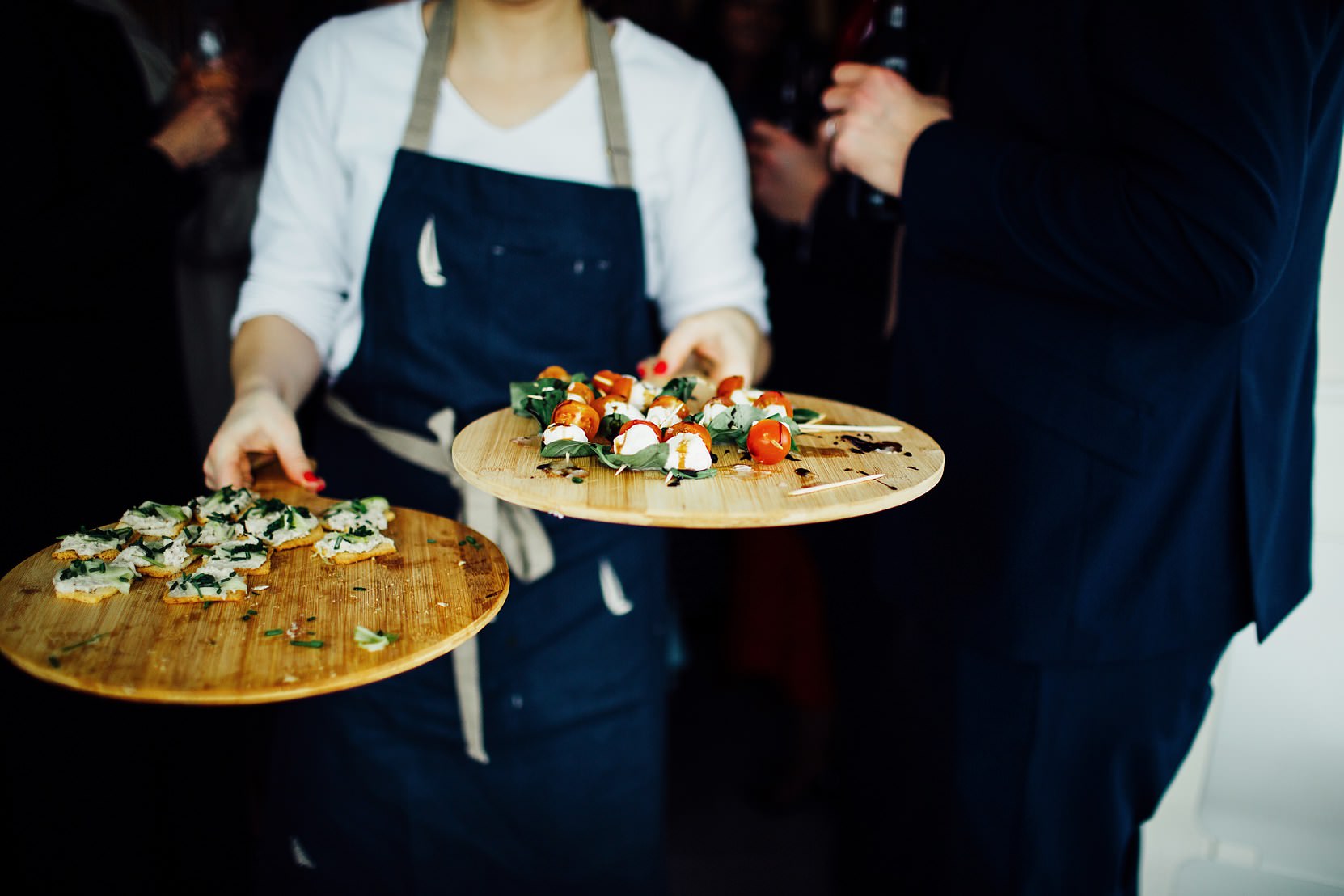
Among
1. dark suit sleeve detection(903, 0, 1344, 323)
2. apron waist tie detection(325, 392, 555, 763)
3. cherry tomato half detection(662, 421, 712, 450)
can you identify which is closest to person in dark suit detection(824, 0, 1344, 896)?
dark suit sleeve detection(903, 0, 1344, 323)

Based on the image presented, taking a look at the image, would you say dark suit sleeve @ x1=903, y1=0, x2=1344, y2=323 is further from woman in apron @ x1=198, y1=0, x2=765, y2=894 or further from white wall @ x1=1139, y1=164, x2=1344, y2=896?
white wall @ x1=1139, y1=164, x2=1344, y2=896

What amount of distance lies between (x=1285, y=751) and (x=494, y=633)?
4.50 feet

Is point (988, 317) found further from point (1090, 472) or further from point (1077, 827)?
point (1077, 827)

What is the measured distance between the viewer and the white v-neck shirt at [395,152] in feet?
4.45

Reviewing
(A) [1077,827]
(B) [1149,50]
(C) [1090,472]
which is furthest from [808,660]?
(B) [1149,50]

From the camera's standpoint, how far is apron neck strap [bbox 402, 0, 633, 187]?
1344 mm

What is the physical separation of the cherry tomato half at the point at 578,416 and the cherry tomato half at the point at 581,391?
7 centimetres

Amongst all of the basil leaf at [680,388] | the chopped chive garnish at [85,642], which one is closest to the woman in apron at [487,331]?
the basil leaf at [680,388]

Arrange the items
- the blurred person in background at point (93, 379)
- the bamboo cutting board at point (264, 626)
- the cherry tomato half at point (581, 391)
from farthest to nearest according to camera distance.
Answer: the blurred person in background at point (93, 379)
the cherry tomato half at point (581, 391)
the bamboo cutting board at point (264, 626)

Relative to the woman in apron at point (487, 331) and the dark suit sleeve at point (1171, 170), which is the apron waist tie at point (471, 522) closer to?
the woman in apron at point (487, 331)

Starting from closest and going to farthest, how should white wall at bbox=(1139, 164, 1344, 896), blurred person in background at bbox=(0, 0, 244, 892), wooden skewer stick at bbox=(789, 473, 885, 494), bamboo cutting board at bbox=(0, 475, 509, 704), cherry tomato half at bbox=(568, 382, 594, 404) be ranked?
bamboo cutting board at bbox=(0, 475, 509, 704) → wooden skewer stick at bbox=(789, 473, 885, 494) → cherry tomato half at bbox=(568, 382, 594, 404) → blurred person in background at bbox=(0, 0, 244, 892) → white wall at bbox=(1139, 164, 1344, 896)

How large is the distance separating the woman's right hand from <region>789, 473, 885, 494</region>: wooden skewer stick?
0.63 m

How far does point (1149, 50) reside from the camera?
95cm

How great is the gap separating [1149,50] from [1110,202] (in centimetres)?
16
